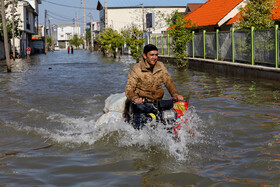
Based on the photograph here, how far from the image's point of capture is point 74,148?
675 cm

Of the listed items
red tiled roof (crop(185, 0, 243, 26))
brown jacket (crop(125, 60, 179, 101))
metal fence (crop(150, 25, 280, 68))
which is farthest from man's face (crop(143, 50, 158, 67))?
red tiled roof (crop(185, 0, 243, 26))

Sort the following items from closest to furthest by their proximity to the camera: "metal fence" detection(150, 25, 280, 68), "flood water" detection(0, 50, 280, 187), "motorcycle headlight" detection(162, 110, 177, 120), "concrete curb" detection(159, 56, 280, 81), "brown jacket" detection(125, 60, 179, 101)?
"flood water" detection(0, 50, 280, 187)
"motorcycle headlight" detection(162, 110, 177, 120)
"brown jacket" detection(125, 60, 179, 101)
"concrete curb" detection(159, 56, 280, 81)
"metal fence" detection(150, 25, 280, 68)

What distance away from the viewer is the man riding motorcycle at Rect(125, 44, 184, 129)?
595 centimetres

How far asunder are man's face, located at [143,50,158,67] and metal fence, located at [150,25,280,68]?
34.3 feet

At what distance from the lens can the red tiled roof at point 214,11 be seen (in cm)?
2945

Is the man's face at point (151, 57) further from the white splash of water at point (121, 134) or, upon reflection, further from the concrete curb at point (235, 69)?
the concrete curb at point (235, 69)

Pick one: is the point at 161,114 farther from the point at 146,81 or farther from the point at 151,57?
the point at 151,57

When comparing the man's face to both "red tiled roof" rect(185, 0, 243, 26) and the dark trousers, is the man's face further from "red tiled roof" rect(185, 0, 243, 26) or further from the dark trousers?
"red tiled roof" rect(185, 0, 243, 26)

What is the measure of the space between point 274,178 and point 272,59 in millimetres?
11823

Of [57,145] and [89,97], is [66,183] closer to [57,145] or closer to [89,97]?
[57,145]

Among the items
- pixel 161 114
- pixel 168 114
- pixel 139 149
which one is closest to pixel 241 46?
pixel 139 149

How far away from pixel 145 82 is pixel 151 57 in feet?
1.44

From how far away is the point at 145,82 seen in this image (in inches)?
245

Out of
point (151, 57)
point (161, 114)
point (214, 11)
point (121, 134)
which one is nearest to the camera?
point (161, 114)
